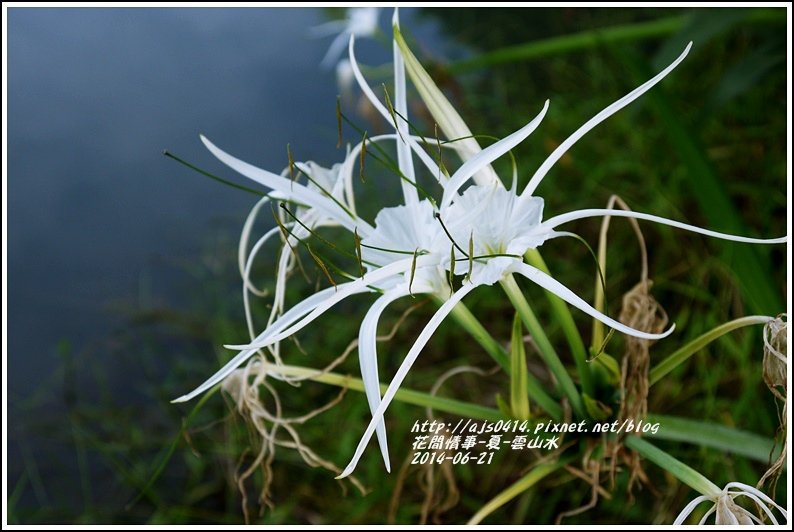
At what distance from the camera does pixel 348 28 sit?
114 centimetres

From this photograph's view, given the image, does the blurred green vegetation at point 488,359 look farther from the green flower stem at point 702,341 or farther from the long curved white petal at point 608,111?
the long curved white petal at point 608,111

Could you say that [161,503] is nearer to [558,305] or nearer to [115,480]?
[115,480]

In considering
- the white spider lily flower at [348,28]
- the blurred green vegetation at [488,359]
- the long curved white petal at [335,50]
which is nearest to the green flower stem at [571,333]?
the blurred green vegetation at [488,359]

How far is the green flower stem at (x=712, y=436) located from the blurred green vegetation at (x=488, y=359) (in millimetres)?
262

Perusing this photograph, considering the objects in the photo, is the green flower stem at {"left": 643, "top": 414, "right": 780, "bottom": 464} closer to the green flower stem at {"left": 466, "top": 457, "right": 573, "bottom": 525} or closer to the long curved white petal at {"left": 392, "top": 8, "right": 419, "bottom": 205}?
the green flower stem at {"left": 466, "top": 457, "right": 573, "bottom": 525}

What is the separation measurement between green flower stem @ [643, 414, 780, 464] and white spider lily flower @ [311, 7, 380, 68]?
2.42 ft

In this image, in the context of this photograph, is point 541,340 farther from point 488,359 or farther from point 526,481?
point 488,359

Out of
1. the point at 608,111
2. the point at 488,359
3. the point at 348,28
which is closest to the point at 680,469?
the point at 608,111

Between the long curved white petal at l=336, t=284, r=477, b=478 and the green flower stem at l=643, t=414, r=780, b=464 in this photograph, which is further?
the green flower stem at l=643, t=414, r=780, b=464

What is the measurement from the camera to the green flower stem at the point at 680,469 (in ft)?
0.98

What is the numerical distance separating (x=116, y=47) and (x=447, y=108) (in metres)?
1.22

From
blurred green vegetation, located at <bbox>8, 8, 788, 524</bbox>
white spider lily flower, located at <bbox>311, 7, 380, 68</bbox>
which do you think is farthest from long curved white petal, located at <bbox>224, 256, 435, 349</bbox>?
white spider lily flower, located at <bbox>311, 7, 380, 68</bbox>

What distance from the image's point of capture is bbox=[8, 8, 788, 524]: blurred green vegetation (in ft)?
2.56

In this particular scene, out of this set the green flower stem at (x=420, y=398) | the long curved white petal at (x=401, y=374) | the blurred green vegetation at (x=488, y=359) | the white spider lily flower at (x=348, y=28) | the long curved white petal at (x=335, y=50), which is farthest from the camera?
the long curved white petal at (x=335, y=50)
